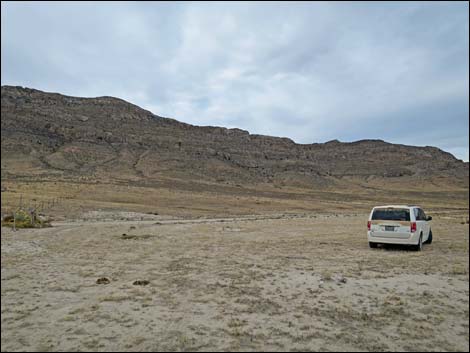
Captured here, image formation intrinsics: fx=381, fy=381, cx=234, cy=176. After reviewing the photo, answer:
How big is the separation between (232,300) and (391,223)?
837 centimetres

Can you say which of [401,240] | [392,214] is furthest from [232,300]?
[392,214]

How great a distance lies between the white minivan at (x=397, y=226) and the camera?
13.2 m

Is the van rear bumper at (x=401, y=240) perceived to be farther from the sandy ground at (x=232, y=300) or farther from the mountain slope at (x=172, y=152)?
the mountain slope at (x=172, y=152)

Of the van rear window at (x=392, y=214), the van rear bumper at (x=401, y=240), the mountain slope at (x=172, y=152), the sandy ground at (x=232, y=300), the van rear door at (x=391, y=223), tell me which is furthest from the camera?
the mountain slope at (x=172, y=152)

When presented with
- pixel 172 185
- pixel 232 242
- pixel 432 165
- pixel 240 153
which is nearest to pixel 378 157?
pixel 432 165

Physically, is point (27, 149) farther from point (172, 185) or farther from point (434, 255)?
point (434, 255)

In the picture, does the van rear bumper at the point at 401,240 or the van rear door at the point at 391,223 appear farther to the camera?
the van rear door at the point at 391,223

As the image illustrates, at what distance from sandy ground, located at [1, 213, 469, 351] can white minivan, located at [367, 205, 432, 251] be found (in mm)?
587

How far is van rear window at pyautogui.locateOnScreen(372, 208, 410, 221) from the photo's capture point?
43.9 feet

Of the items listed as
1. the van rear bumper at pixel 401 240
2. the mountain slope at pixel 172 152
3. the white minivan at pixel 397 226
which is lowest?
the van rear bumper at pixel 401 240

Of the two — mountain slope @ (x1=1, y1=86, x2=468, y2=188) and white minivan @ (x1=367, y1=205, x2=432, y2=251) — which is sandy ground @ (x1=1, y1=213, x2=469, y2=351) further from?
mountain slope @ (x1=1, y1=86, x2=468, y2=188)

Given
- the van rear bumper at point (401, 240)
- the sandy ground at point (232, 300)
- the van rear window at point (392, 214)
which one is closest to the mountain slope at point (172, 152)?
the sandy ground at point (232, 300)

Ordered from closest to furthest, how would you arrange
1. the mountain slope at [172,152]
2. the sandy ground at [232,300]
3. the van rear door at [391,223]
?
the sandy ground at [232,300]
the van rear door at [391,223]
the mountain slope at [172,152]

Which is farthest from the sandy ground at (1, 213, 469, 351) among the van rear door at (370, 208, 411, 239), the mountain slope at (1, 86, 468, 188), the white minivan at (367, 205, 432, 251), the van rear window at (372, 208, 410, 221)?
the mountain slope at (1, 86, 468, 188)
